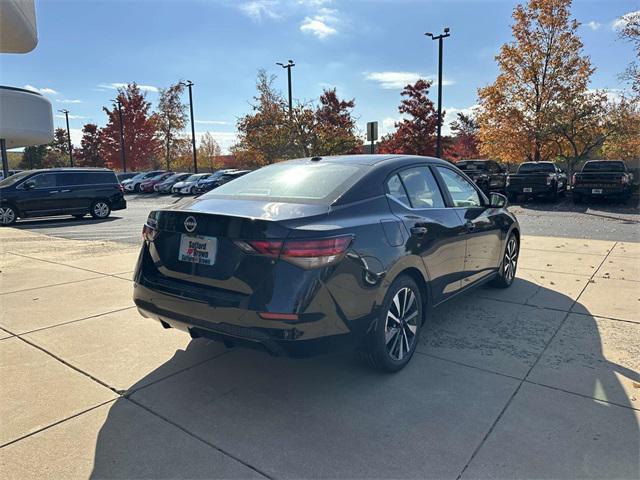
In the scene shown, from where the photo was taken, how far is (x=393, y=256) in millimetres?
3258

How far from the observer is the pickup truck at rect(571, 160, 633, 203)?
16.4 m

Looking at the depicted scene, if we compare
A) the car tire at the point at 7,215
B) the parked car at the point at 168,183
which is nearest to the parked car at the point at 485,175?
the car tire at the point at 7,215

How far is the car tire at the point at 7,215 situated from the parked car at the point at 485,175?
18.0 m

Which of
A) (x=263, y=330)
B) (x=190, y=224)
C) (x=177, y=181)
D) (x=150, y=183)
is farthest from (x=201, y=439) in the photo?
(x=150, y=183)

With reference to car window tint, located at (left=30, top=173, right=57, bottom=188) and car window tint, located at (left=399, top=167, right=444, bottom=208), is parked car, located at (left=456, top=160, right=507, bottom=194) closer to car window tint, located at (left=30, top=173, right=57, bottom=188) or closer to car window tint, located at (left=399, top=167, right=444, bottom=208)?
car window tint, located at (left=30, top=173, right=57, bottom=188)

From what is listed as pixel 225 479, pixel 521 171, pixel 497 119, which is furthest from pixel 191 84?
pixel 225 479

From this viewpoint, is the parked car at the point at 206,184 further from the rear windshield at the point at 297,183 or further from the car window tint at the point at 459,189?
the rear windshield at the point at 297,183

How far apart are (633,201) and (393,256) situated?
18644 millimetres

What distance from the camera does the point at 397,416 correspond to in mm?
2852

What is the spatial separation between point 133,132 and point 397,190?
172 feet

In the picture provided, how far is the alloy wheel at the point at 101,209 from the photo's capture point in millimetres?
15930

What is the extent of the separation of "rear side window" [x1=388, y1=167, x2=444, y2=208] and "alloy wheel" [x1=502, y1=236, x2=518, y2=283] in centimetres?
181

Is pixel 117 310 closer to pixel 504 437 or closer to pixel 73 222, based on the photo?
pixel 504 437

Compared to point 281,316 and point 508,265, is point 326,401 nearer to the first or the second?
point 281,316
